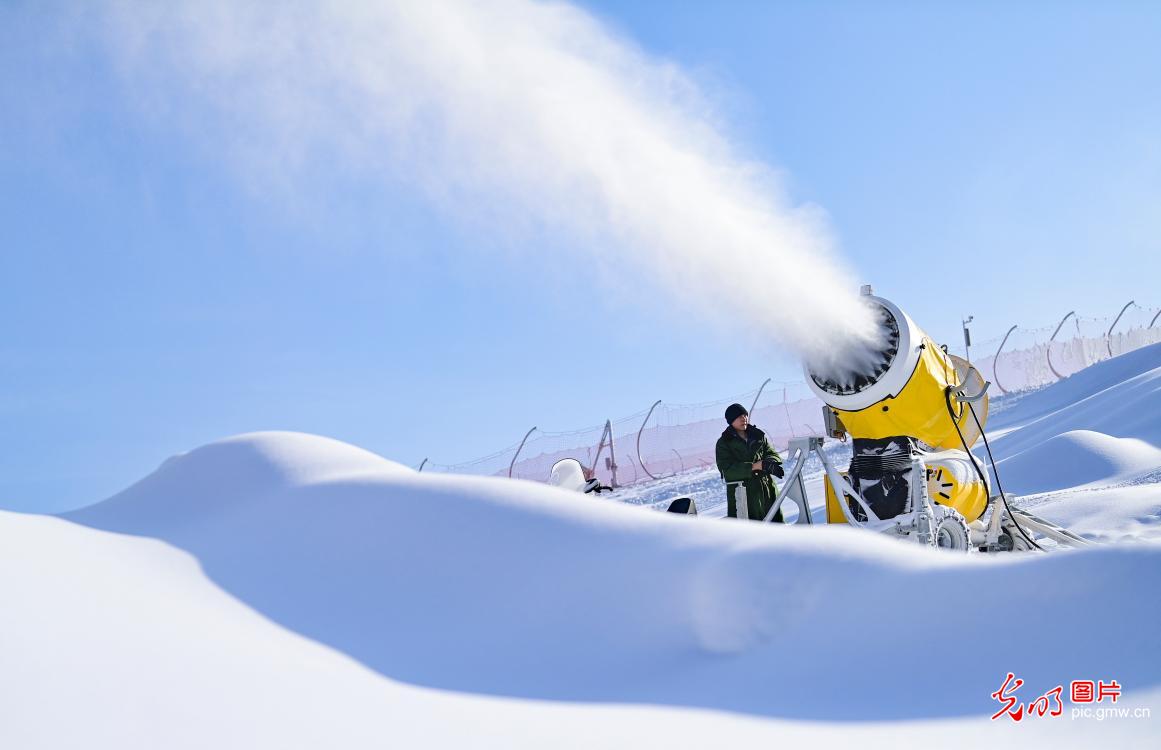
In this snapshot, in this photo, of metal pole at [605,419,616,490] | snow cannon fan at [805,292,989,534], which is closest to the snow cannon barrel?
snow cannon fan at [805,292,989,534]

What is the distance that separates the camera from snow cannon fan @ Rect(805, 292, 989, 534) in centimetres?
619

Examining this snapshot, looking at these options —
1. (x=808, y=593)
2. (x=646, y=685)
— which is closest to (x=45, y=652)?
(x=646, y=685)

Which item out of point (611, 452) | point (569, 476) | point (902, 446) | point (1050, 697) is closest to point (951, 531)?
point (902, 446)

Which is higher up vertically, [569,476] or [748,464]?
[569,476]

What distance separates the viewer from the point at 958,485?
255 inches

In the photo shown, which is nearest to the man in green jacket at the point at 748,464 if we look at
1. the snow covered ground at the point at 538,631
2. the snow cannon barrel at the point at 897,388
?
the snow cannon barrel at the point at 897,388

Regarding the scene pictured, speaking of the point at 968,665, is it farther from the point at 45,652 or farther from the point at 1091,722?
the point at 45,652

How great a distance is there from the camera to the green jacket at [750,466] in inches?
256

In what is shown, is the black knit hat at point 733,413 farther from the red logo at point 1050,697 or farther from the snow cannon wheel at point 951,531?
the red logo at point 1050,697

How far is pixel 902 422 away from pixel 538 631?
13.5 feet

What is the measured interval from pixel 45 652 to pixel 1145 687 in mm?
3280

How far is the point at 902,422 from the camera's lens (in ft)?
20.7

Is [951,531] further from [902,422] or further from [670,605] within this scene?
[670,605]

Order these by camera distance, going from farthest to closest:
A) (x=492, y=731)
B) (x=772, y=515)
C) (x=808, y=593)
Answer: (x=772, y=515) → (x=808, y=593) → (x=492, y=731)
